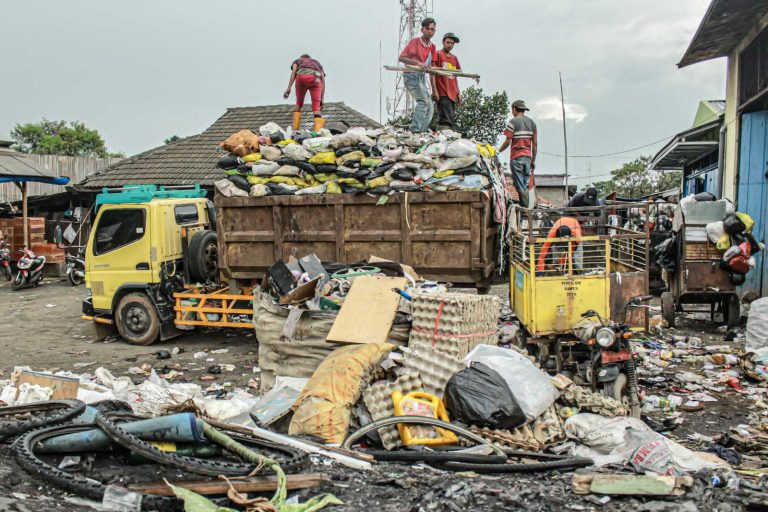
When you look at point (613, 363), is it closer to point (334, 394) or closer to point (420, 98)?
point (334, 394)

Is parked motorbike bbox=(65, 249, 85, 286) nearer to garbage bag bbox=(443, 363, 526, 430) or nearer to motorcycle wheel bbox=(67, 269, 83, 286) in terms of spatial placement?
motorcycle wheel bbox=(67, 269, 83, 286)

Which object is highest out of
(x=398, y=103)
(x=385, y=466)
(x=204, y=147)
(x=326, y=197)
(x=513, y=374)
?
(x=398, y=103)

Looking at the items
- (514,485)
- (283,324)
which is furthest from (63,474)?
(283,324)

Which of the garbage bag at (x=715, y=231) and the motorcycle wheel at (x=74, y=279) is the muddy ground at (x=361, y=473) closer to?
the garbage bag at (x=715, y=231)

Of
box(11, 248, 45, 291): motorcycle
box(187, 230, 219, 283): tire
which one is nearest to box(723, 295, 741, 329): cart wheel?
box(187, 230, 219, 283): tire

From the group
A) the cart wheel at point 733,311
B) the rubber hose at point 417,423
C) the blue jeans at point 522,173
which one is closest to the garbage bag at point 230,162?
the blue jeans at point 522,173

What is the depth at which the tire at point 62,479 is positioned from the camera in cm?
315

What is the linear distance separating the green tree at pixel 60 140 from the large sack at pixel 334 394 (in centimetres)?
3625

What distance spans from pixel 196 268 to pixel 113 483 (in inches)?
231

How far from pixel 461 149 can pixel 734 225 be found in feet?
13.9

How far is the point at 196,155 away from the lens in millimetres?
17938

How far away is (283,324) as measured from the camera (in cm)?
671

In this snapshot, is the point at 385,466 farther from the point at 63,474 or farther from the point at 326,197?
the point at 326,197

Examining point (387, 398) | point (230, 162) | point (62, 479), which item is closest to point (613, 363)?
point (387, 398)
